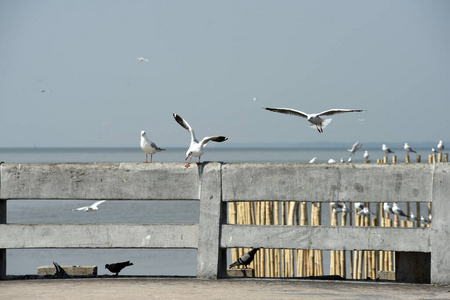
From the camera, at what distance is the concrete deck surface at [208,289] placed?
26.5 feet

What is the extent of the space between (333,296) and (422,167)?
198 centimetres

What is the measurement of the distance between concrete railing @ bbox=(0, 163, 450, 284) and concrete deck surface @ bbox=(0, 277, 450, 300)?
41 centimetres

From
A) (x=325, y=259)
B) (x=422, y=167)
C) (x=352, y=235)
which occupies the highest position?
(x=422, y=167)

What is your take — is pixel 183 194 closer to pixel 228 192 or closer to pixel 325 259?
pixel 228 192

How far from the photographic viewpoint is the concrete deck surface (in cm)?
807

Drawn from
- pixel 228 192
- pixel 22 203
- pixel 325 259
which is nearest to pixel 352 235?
pixel 228 192

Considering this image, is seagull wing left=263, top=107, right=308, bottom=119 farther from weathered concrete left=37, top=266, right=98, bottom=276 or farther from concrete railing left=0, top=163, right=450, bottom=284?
concrete railing left=0, top=163, right=450, bottom=284

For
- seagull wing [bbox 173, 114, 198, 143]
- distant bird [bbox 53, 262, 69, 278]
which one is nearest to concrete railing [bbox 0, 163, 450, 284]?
distant bird [bbox 53, 262, 69, 278]

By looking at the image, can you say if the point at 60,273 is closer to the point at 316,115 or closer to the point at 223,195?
the point at 223,195

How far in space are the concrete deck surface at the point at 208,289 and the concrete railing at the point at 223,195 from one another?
41cm

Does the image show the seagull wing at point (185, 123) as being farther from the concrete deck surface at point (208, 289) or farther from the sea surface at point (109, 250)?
the sea surface at point (109, 250)

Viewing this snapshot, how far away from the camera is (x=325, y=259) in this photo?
24.9m

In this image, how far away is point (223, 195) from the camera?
369 inches

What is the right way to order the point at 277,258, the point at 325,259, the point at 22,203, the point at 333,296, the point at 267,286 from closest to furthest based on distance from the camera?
the point at 333,296 < the point at 267,286 < the point at 277,258 < the point at 325,259 < the point at 22,203
